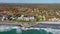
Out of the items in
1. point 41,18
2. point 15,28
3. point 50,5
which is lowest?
point 15,28

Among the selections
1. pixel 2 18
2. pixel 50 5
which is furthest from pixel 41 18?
pixel 2 18

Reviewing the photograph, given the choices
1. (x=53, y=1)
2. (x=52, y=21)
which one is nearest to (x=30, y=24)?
(x=52, y=21)

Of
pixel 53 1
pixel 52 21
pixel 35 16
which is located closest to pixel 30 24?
pixel 35 16

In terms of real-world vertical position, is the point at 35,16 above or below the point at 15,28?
above

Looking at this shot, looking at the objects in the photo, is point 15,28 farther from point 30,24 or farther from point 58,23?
point 58,23

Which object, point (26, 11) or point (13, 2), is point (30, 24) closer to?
point (26, 11)

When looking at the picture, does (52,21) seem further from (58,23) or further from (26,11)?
(26,11)

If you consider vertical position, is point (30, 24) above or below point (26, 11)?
below
